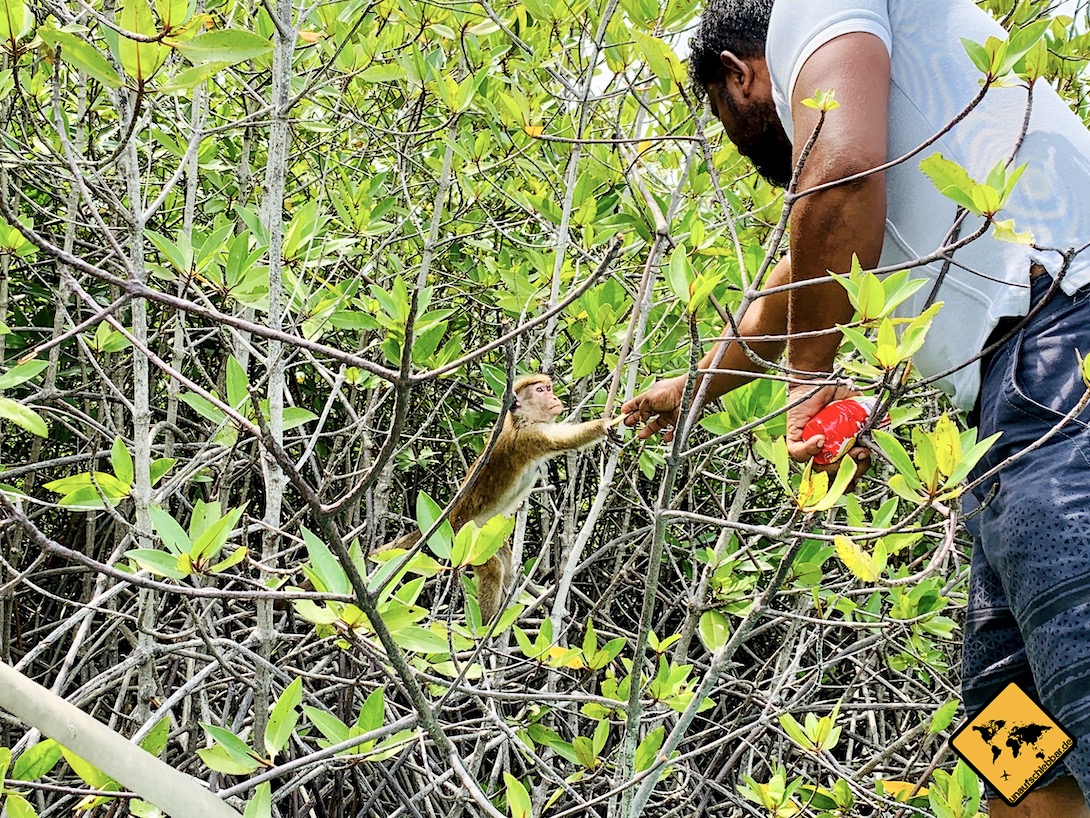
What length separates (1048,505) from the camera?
1.21 meters

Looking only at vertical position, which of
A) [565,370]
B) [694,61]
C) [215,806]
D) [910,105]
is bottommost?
[565,370]

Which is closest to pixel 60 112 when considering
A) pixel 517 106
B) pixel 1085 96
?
pixel 517 106

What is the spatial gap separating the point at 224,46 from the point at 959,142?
1060 mm

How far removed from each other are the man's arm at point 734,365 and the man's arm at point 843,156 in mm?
426

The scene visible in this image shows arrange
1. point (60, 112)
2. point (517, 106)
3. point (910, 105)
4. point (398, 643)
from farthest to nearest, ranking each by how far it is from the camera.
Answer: point (517, 106) → point (60, 112) → point (910, 105) → point (398, 643)

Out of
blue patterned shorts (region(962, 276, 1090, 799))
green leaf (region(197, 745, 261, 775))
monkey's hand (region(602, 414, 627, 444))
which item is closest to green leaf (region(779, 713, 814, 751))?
blue patterned shorts (region(962, 276, 1090, 799))

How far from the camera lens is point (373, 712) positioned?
1447mm

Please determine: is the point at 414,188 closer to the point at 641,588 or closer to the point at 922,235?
the point at 641,588

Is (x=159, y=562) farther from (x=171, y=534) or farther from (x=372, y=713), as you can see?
(x=372, y=713)

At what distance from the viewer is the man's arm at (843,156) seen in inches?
50.3

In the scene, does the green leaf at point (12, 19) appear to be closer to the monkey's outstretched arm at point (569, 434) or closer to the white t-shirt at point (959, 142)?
the white t-shirt at point (959, 142)

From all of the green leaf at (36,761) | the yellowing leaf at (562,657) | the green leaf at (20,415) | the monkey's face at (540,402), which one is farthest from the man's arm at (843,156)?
the green leaf at (36,761)

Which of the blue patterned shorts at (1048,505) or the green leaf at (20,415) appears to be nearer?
the blue patterned shorts at (1048,505)

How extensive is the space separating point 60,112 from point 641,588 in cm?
249
